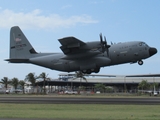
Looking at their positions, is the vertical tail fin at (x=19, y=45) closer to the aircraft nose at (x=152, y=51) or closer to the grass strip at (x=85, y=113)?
the aircraft nose at (x=152, y=51)

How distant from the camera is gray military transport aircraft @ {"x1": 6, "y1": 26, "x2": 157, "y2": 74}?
4769 centimetres

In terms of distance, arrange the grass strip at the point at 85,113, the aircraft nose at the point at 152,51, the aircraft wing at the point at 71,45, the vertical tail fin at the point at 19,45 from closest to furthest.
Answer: the grass strip at the point at 85,113
the aircraft wing at the point at 71,45
the aircraft nose at the point at 152,51
the vertical tail fin at the point at 19,45

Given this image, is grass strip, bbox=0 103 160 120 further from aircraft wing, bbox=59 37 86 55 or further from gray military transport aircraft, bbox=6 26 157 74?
gray military transport aircraft, bbox=6 26 157 74

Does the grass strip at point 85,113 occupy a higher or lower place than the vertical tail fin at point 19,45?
lower

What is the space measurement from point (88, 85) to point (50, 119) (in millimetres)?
154913

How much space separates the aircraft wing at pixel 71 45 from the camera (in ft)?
150

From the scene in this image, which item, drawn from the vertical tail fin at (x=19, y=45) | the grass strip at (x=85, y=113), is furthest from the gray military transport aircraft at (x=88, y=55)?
the grass strip at (x=85, y=113)

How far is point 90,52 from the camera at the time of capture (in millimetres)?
48625

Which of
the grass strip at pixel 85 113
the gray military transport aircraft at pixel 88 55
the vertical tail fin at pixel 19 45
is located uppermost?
the vertical tail fin at pixel 19 45

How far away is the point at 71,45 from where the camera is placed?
47406 mm

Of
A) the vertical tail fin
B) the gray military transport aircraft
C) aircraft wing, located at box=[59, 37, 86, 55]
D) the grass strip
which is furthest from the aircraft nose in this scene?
the vertical tail fin

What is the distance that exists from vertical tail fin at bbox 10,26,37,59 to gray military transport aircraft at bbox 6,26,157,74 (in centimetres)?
21

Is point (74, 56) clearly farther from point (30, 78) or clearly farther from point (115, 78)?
point (115, 78)

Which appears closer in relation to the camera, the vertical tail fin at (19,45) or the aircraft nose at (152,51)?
the aircraft nose at (152,51)
